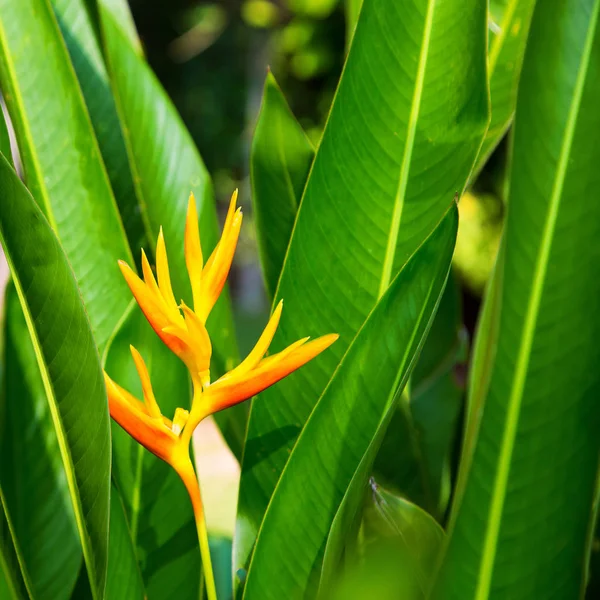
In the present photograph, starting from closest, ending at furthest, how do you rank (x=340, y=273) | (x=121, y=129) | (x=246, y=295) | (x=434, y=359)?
(x=340, y=273), (x=121, y=129), (x=434, y=359), (x=246, y=295)

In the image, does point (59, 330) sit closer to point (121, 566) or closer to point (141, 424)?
point (141, 424)

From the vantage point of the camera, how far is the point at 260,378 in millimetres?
372

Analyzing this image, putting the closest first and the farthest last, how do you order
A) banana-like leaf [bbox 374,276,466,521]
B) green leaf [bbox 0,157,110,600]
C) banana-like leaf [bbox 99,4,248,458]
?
green leaf [bbox 0,157,110,600]
banana-like leaf [bbox 99,4,248,458]
banana-like leaf [bbox 374,276,466,521]

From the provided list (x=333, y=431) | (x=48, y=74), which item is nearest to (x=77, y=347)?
(x=333, y=431)

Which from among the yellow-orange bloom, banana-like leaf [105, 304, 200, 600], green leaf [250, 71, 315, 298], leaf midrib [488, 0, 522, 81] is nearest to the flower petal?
the yellow-orange bloom

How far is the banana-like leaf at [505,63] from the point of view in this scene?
0.59 m

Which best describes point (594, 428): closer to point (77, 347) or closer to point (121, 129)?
point (77, 347)

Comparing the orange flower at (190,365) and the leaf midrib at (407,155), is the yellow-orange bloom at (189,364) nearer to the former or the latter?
the orange flower at (190,365)

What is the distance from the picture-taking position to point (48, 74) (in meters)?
0.52

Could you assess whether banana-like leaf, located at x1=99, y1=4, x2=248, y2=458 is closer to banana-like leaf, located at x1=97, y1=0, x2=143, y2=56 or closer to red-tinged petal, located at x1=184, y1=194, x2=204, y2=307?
banana-like leaf, located at x1=97, y1=0, x2=143, y2=56

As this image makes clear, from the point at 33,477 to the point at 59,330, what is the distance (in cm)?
24

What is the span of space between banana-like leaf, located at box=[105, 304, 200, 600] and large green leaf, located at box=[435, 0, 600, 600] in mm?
179

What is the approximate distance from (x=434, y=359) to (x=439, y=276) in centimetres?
38

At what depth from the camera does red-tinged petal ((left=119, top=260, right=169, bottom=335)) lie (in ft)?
1.21
